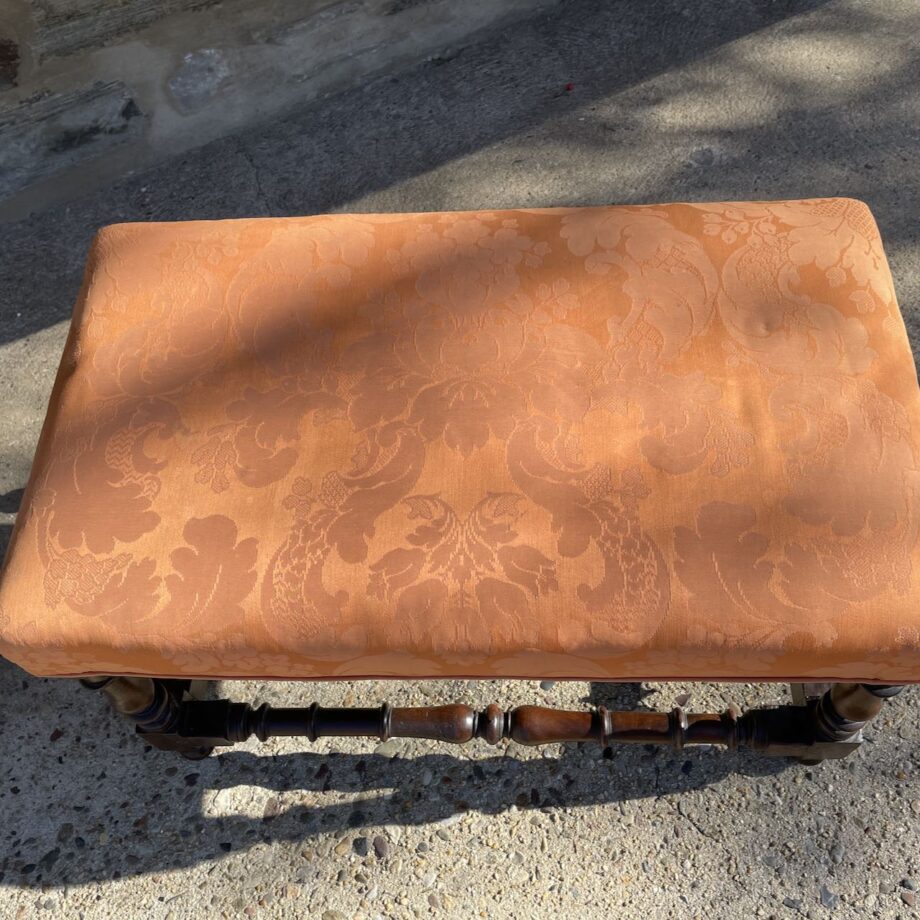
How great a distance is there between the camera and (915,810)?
1169 millimetres

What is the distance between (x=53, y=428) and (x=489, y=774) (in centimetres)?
74

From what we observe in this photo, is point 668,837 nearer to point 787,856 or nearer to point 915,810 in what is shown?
point 787,856

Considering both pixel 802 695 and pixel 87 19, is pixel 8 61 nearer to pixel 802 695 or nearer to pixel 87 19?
pixel 87 19

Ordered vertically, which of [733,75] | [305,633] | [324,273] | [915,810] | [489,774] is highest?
[324,273]

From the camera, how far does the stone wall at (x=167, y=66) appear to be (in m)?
1.87

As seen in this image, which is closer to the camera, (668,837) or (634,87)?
(668,837)

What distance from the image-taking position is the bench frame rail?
1.04m

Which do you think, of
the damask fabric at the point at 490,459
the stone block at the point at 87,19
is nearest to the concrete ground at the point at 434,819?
the damask fabric at the point at 490,459

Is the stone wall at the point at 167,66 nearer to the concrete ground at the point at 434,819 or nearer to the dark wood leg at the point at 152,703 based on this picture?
the concrete ground at the point at 434,819

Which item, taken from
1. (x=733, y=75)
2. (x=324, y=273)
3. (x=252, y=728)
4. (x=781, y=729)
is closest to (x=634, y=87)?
(x=733, y=75)

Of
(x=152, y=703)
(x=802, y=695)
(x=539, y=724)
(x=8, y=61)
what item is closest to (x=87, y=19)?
(x=8, y=61)

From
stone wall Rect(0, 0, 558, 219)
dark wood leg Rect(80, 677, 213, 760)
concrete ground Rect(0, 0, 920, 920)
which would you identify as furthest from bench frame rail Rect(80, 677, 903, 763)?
stone wall Rect(0, 0, 558, 219)

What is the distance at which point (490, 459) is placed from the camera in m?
0.87

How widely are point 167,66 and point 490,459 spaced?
1600 mm
